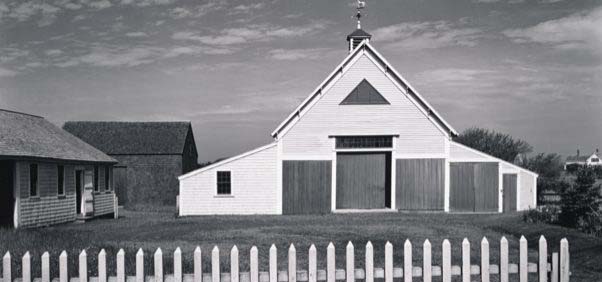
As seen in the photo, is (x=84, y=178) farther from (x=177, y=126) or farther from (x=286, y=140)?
(x=177, y=126)

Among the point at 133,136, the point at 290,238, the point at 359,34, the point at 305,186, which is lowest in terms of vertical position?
the point at 290,238

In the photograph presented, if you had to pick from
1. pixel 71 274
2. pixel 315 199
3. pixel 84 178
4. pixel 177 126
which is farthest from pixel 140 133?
pixel 71 274

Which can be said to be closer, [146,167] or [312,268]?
[312,268]

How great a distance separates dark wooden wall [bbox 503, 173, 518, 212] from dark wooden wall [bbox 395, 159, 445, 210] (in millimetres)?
3390

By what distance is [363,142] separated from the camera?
30000mm

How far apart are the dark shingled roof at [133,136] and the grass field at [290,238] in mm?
19303

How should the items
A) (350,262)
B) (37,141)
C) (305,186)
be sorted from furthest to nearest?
(305,186) → (37,141) → (350,262)

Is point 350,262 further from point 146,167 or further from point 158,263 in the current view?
point 146,167

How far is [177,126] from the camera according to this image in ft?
153

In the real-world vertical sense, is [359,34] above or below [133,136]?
above

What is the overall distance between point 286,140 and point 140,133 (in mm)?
20094

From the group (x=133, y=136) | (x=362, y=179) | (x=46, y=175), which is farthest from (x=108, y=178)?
(x=362, y=179)

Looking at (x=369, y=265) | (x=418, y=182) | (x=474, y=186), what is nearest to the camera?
(x=369, y=265)

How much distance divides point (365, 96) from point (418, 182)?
5.19m
